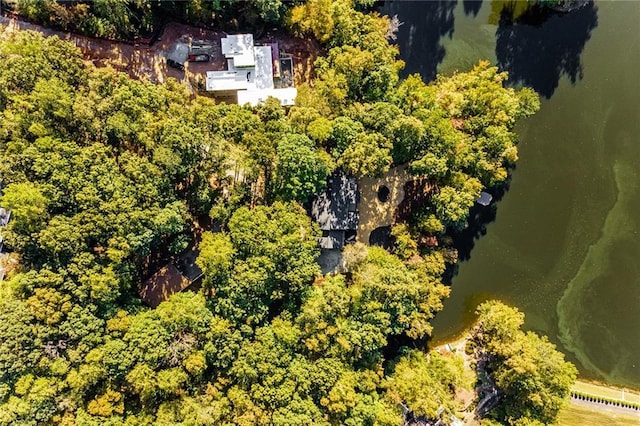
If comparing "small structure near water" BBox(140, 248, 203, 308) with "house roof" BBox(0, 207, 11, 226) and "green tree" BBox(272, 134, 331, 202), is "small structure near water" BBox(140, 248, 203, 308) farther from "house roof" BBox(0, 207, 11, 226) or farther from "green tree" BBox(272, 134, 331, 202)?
"house roof" BBox(0, 207, 11, 226)

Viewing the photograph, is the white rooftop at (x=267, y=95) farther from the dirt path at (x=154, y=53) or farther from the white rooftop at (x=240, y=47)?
the dirt path at (x=154, y=53)

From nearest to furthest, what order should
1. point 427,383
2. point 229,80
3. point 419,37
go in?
point 427,383 < point 229,80 < point 419,37

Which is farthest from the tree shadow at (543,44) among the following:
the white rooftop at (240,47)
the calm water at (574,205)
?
the white rooftop at (240,47)

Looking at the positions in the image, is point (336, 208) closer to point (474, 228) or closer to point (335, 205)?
point (335, 205)

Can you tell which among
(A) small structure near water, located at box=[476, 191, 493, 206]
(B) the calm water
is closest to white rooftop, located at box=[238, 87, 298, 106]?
(B) the calm water

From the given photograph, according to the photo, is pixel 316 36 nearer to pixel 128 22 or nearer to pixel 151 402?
pixel 128 22

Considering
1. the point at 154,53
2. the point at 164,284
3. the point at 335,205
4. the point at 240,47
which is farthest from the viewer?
the point at 154,53

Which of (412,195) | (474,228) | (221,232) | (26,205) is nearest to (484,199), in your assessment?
(474,228)
